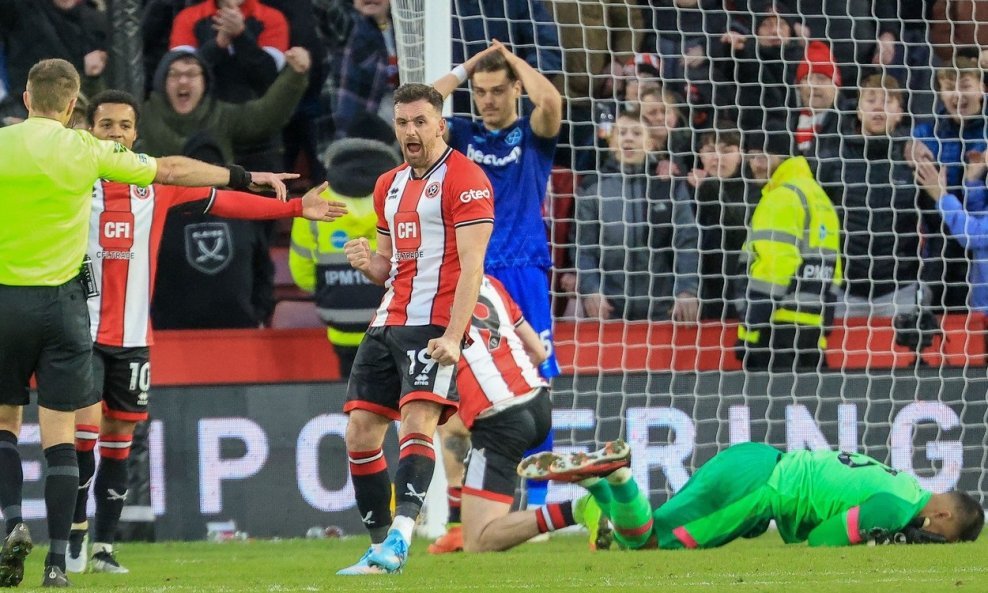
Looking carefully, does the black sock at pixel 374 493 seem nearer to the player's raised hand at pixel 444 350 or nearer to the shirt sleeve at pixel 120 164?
the player's raised hand at pixel 444 350

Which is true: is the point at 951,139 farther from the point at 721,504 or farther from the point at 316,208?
the point at 316,208

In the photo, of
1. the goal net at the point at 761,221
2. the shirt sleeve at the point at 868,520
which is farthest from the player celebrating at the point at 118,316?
the shirt sleeve at the point at 868,520

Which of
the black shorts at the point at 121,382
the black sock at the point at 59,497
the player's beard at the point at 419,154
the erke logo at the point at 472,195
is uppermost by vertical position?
the player's beard at the point at 419,154

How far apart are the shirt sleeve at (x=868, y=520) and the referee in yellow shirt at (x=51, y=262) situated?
3.32 meters

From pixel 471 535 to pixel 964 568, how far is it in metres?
2.16

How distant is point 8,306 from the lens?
5504 millimetres

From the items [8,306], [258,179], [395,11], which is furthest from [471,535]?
[395,11]

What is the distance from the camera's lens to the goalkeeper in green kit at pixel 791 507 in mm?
7066

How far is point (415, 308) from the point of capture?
6.08m

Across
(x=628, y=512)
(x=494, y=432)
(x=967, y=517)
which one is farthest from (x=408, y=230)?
(x=967, y=517)

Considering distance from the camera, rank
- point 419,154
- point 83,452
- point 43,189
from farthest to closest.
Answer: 1. point 83,452
2. point 419,154
3. point 43,189

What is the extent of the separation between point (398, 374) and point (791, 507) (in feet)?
6.86

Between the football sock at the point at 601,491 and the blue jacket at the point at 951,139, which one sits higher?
the blue jacket at the point at 951,139

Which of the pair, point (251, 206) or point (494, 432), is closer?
point (251, 206)
